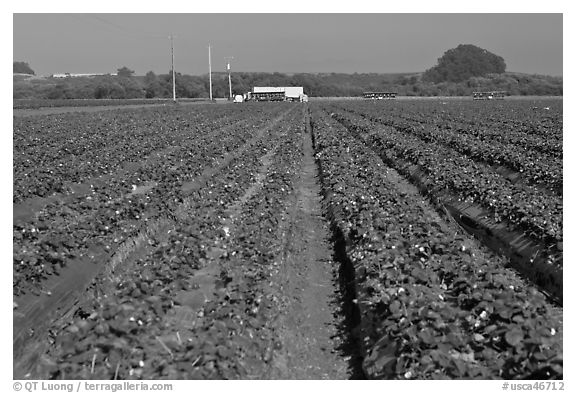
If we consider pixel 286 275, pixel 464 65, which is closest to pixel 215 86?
pixel 464 65

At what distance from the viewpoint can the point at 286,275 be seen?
7797 mm

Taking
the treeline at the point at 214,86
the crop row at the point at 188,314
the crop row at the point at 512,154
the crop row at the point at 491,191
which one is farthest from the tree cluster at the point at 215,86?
the crop row at the point at 188,314

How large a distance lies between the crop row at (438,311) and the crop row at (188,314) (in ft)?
3.62

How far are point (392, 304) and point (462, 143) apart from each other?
15251 millimetres

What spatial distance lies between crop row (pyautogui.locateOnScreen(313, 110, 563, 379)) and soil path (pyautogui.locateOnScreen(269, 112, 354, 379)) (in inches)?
15.3

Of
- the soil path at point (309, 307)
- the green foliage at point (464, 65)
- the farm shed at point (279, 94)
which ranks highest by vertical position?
the green foliage at point (464, 65)

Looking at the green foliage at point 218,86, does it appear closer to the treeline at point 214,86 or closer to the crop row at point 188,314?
the treeline at point 214,86

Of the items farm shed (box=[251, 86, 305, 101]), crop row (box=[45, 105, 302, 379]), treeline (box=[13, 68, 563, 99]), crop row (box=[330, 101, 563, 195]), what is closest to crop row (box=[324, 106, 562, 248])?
crop row (box=[330, 101, 563, 195])

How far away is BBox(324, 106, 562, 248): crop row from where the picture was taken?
8969mm

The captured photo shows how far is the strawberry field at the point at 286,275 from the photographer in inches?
197

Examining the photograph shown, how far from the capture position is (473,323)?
543cm

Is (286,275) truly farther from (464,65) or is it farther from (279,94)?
(464,65)

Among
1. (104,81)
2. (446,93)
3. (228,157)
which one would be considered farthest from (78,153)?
(446,93)

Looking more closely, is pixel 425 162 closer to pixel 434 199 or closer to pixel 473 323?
pixel 434 199
